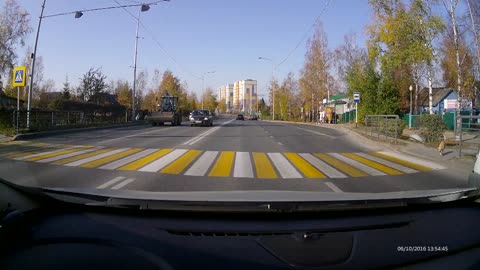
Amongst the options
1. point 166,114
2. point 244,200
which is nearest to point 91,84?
point 166,114

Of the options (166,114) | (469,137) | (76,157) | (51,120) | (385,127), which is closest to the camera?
(76,157)

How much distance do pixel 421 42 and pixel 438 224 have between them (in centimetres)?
2960

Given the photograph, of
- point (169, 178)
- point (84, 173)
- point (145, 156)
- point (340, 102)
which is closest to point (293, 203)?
point (169, 178)

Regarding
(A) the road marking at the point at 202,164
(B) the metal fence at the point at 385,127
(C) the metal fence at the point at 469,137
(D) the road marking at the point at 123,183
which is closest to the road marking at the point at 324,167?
(A) the road marking at the point at 202,164

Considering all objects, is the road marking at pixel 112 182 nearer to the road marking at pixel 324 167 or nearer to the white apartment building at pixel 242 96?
the road marking at pixel 324 167

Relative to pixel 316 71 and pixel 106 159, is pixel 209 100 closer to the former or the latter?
pixel 316 71

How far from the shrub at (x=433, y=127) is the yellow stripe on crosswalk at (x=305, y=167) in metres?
8.68

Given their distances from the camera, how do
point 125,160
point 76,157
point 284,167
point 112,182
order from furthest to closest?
1. point 76,157
2. point 125,160
3. point 284,167
4. point 112,182

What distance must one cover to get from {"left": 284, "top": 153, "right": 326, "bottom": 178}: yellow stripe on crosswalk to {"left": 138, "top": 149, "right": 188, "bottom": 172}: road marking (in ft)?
11.7

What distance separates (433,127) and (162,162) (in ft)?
44.0

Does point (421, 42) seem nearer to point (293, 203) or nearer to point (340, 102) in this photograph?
point (293, 203)

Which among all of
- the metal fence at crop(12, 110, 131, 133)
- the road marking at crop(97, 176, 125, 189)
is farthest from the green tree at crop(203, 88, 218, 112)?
the road marking at crop(97, 176, 125, 189)

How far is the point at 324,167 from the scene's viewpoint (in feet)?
33.1

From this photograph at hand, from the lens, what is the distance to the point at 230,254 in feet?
7.14
